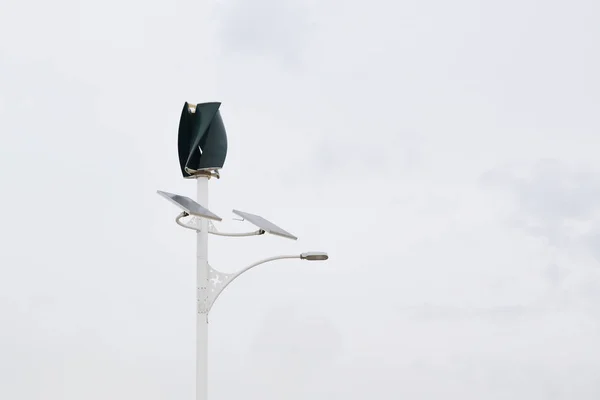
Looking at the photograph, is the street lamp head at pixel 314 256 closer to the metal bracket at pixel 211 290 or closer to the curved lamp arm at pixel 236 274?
the curved lamp arm at pixel 236 274

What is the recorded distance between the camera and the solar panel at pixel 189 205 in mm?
9969

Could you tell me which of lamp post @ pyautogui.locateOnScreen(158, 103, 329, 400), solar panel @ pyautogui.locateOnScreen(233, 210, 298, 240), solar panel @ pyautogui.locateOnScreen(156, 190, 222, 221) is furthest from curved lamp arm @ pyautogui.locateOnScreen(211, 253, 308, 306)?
solar panel @ pyautogui.locateOnScreen(156, 190, 222, 221)

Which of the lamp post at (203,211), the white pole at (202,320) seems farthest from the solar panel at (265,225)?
the white pole at (202,320)

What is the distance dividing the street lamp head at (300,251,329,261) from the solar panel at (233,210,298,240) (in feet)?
1.96

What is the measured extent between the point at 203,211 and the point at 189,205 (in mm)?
210

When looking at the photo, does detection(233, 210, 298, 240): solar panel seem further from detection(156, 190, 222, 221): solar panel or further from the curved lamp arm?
detection(156, 190, 222, 221): solar panel

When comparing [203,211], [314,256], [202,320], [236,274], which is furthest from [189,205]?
[314,256]

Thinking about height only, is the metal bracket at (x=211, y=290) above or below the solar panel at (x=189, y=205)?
below

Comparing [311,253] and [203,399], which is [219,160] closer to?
[311,253]

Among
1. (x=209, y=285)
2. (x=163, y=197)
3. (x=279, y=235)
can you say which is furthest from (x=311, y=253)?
(x=163, y=197)

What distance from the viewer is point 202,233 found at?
34.8ft

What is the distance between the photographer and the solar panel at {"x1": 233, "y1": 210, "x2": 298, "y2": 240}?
10.7m

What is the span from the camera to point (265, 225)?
35.6 ft

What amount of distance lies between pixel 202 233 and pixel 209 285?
0.70 metres
